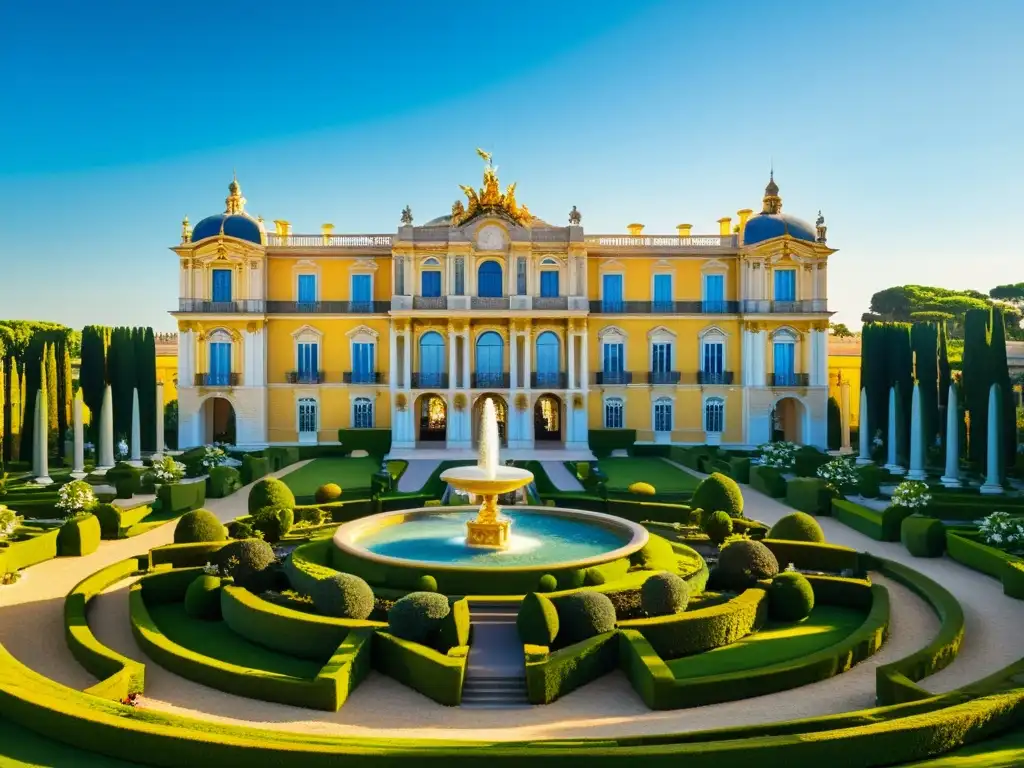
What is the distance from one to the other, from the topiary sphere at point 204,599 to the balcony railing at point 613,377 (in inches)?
1088

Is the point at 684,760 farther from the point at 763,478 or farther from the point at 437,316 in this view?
the point at 437,316

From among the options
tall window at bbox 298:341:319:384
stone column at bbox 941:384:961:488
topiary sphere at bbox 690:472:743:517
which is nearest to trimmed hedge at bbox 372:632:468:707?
topiary sphere at bbox 690:472:743:517

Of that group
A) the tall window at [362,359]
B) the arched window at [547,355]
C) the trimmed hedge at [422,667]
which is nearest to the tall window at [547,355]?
the arched window at [547,355]

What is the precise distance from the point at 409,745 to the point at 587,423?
3052cm

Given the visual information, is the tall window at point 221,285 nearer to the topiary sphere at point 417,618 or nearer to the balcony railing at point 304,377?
the balcony railing at point 304,377

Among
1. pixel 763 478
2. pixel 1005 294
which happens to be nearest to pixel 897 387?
pixel 763 478

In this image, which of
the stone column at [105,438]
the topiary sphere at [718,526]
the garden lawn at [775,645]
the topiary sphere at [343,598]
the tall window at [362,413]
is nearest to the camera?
the garden lawn at [775,645]

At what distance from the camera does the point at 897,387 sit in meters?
31.6

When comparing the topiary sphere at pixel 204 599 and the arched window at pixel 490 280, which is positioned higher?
the arched window at pixel 490 280

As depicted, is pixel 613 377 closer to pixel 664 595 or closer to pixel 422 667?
pixel 664 595

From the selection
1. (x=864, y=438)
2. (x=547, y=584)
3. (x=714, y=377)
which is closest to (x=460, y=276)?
(x=714, y=377)

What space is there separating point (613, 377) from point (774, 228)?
10649 mm

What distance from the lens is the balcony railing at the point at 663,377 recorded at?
3994 centimetres

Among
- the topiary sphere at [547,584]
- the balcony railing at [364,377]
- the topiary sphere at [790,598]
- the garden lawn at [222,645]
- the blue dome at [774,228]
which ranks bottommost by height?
the garden lawn at [222,645]
